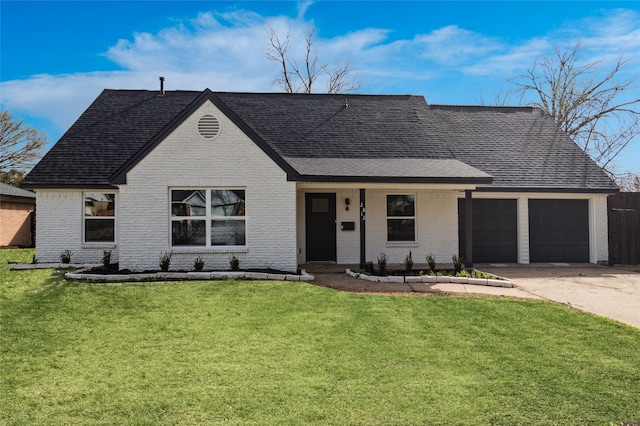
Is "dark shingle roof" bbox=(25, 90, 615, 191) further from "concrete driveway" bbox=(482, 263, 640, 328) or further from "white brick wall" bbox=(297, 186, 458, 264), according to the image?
"concrete driveway" bbox=(482, 263, 640, 328)

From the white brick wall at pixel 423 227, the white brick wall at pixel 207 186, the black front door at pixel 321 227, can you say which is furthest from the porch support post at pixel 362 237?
the white brick wall at pixel 207 186

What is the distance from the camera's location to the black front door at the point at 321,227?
574 inches

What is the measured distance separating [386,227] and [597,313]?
737cm

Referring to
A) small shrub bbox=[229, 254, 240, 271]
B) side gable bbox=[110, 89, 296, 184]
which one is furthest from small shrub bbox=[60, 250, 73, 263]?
small shrub bbox=[229, 254, 240, 271]

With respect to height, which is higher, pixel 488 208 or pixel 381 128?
pixel 381 128

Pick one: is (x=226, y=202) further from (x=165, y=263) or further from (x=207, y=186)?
(x=165, y=263)

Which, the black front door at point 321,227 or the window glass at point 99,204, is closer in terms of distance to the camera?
the window glass at point 99,204

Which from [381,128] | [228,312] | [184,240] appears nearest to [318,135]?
[381,128]

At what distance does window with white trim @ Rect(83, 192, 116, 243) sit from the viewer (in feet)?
46.4

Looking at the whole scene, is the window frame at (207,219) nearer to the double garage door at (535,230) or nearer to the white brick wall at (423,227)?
the white brick wall at (423,227)

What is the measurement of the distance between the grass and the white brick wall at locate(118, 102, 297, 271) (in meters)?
2.90

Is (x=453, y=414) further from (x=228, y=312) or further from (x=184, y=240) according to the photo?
(x=184, y=240)

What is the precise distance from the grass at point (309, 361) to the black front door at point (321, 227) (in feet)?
18.0

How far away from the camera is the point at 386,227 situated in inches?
576
